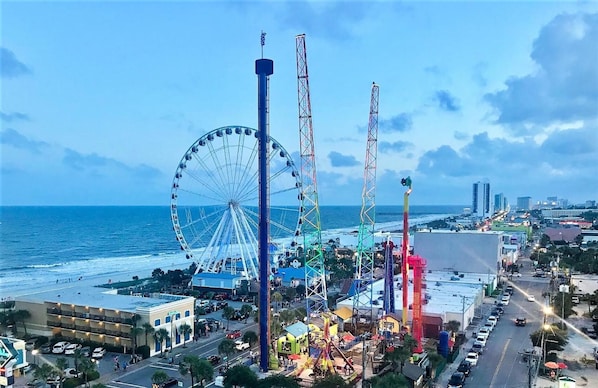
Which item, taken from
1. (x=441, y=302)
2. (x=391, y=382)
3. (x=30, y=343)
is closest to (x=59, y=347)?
(x=30, y=343)

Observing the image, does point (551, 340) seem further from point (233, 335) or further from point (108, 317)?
point (108, 317)

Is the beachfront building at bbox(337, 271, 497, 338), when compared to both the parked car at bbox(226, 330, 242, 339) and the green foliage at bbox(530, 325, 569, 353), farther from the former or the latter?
the parked car at bbox(226, 330, 242, 339)

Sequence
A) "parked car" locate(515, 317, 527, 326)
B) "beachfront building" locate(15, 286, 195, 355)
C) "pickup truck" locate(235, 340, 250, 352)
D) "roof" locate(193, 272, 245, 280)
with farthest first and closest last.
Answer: "roof" locate(193, 272, 245, 280)
"parked car" locate(515, 317, 527, 326)
"pickup truck" locate(235, 340, 250, 352)
"beachfront building" locate(15, 286, 195, 355)

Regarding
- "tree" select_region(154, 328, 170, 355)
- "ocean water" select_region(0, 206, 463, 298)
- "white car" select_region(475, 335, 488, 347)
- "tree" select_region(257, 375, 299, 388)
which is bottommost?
"ocean water" select_region(0, 206, 463, 298)

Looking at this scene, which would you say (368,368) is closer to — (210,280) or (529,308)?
(529,308)

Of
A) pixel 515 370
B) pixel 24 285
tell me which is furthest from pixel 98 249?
pixel 515 370

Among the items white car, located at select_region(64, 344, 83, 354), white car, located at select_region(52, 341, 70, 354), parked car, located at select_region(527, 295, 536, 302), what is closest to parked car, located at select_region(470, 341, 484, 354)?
parked car, located at select_region(527, 295, 536, 302)
